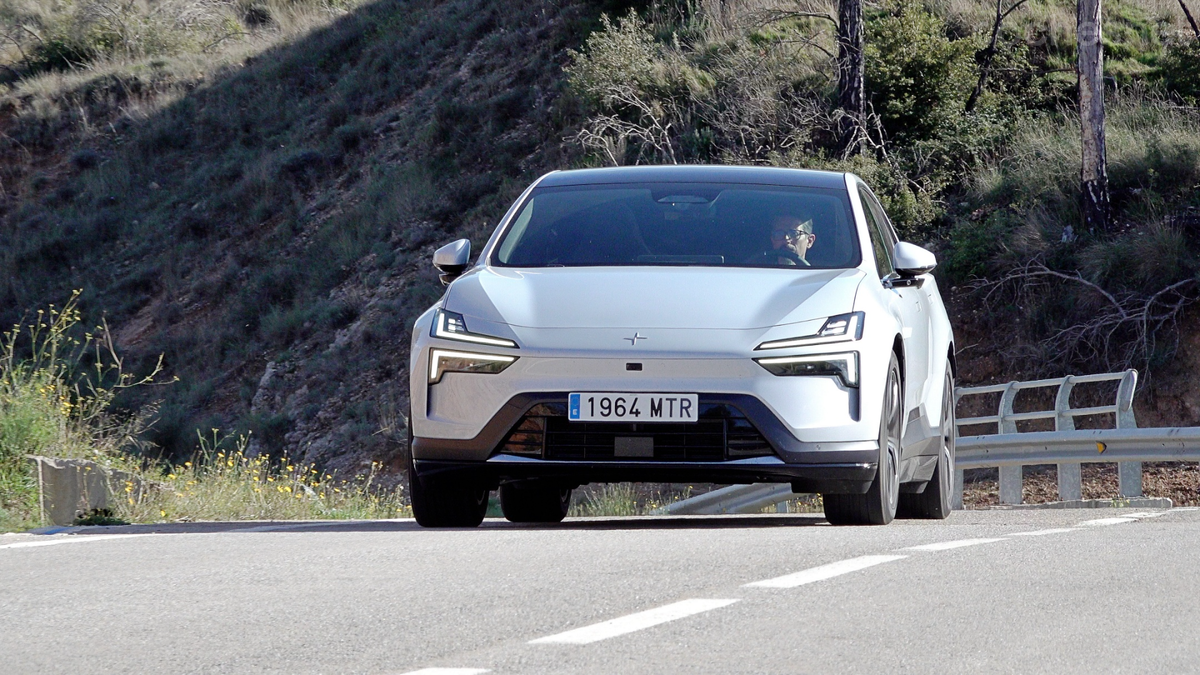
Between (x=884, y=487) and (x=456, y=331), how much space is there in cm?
199

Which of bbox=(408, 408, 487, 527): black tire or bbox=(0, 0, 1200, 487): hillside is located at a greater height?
bbox=(408, 408, 487, 527): black tire

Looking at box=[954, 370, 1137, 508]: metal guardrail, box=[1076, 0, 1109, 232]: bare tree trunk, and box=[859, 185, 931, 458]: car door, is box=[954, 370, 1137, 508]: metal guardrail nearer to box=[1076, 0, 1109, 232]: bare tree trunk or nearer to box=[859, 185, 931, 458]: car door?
box=[859, 185, 931, 458]: car door

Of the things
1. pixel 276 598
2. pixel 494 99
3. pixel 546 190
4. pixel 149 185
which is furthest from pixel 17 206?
pixel 276 598

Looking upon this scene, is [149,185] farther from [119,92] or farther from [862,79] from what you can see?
[862,79]

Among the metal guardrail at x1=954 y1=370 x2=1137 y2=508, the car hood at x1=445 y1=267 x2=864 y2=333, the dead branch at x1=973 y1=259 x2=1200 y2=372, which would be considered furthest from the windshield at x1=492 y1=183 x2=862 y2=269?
the dead branch at x1=973 y1=259 x2=1200 y2=372

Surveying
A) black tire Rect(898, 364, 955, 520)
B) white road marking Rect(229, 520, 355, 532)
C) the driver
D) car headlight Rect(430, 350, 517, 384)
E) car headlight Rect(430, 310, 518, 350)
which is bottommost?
black tire Rect(898, 364, 955, 520)

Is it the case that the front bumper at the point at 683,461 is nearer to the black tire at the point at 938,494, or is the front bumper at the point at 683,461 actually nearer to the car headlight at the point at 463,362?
the car headlight at the point at 463,362

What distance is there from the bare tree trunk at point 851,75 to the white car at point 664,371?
1433 cm

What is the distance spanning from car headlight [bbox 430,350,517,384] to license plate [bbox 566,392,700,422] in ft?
1.12

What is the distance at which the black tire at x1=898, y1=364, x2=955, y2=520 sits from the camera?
29.8ft

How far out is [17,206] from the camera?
3816cm

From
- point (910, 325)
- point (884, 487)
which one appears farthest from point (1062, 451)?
point (884, 487)

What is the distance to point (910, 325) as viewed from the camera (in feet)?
26.6

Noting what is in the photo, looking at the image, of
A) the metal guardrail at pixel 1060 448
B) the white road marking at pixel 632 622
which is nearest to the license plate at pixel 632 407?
the white road marking at pixel 632 622
